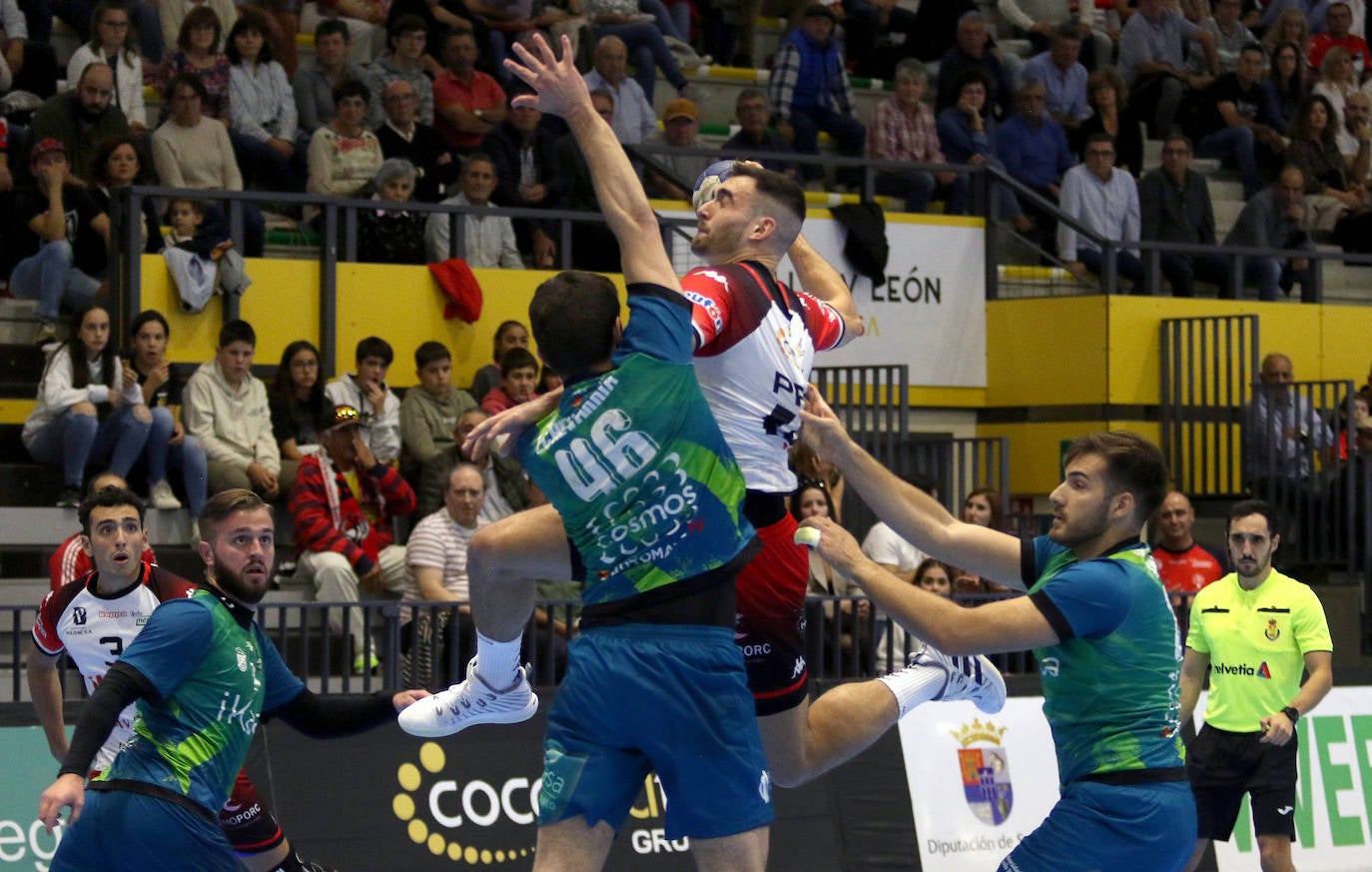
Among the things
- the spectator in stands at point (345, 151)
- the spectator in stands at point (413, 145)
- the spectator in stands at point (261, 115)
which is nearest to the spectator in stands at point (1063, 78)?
the spectator in stands at point (413, 145)

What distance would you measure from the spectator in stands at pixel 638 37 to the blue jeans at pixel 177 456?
6071 mm

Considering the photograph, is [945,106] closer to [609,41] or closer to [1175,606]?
[609,41]

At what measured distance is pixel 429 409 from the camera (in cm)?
1246

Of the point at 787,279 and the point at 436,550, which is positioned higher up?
the point at 787,279

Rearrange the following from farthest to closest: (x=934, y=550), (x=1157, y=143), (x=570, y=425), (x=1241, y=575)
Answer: (x=1157, y=143) → (x=1241, y=575) → (x=934, y=550) → (x=570, y=425)

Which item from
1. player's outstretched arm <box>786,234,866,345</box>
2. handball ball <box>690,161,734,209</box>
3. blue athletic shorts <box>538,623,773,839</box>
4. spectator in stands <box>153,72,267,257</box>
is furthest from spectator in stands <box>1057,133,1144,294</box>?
blue athletic shorts <box>538,623,773,839</box>

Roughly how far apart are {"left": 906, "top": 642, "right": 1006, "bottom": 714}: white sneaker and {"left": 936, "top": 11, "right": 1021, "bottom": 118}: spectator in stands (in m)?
11.2

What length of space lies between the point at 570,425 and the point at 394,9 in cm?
1065

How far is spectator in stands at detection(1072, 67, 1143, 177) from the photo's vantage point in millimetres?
17766

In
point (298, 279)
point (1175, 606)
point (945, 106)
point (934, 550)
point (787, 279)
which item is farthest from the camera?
point (945, 106)

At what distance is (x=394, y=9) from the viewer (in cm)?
1495

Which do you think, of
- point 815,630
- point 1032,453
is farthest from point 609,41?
point 815,630

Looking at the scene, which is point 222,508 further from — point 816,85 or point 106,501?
point 816,85

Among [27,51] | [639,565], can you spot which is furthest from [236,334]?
[639,565]
